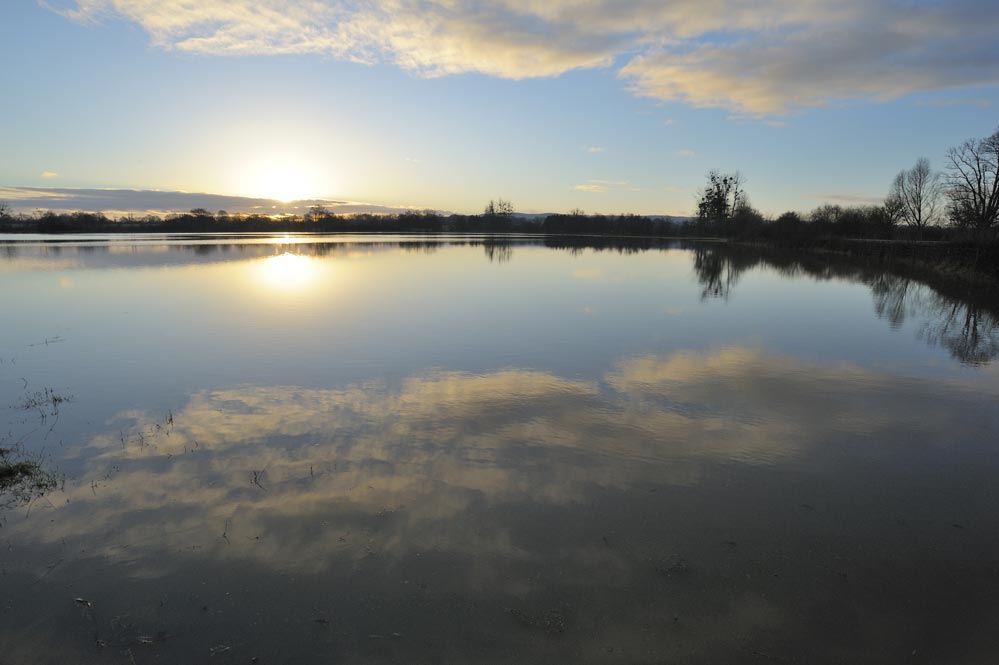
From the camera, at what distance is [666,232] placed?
118625 millimetres

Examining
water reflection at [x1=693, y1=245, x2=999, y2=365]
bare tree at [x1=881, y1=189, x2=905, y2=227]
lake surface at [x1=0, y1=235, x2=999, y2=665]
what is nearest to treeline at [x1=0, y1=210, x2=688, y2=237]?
bare tree at [x1=881, y1=189, x2=905, y2=227]

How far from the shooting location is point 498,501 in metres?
5.05

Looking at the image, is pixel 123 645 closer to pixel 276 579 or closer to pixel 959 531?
pixel 276 579

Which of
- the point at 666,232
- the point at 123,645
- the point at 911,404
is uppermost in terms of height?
the point at 666,232

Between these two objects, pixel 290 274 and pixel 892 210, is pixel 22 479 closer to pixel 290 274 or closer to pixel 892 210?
pixel 290 274

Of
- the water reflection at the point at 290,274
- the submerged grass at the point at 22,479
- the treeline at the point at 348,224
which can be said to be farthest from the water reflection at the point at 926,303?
the treeline at the point at 348,224

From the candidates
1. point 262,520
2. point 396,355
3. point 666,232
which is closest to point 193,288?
point 396,355

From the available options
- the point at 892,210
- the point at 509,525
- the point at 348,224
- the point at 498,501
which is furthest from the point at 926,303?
the point at 348,224

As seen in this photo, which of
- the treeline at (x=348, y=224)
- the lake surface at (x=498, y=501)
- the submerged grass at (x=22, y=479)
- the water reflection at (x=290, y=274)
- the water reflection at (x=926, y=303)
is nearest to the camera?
the lake surface at (x=498, y=501)

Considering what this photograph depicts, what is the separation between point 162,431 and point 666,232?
122480 mm

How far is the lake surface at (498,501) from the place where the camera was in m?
3.47

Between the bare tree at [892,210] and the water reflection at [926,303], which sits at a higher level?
the bare tree at [892,210]

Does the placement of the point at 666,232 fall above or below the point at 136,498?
above

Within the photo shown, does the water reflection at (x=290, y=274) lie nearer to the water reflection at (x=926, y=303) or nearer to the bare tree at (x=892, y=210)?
the water reflection at (x=926, y=303)
